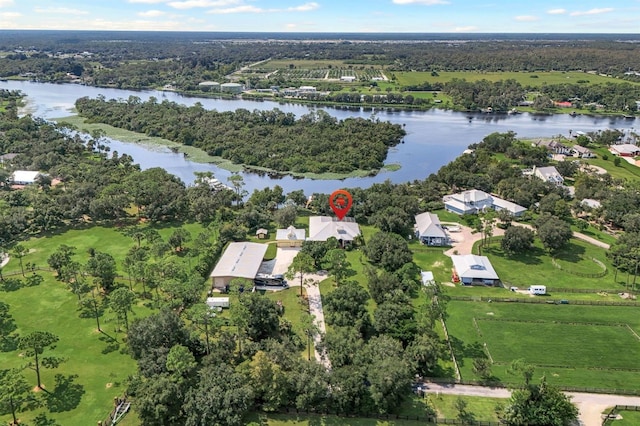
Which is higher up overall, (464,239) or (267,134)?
(267,134)

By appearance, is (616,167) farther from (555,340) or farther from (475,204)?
(555,340)

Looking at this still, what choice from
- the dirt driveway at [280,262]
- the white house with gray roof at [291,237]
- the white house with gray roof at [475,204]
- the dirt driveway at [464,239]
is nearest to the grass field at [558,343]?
the dirt driveway at [464,239]

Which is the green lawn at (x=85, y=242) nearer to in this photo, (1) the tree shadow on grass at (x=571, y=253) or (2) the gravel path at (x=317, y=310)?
(2) the gravel path at (x=317, y=310)

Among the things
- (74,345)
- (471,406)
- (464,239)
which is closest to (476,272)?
(464,239)

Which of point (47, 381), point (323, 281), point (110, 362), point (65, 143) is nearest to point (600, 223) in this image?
point (323, 281)

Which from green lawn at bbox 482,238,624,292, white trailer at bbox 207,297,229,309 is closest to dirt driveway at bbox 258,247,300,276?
white trailer at bbox 207,297,229,309

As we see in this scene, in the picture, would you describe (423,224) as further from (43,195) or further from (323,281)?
(43,195)

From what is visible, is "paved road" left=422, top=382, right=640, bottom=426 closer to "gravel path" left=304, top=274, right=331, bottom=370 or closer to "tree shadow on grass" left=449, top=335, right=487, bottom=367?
"tree shadow on grass" left=449, top=335, right=487, bottom=367
